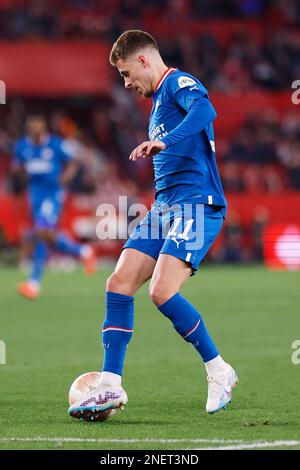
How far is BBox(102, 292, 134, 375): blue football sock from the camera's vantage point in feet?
20.9

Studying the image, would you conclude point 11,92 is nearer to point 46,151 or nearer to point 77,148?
point 77,148

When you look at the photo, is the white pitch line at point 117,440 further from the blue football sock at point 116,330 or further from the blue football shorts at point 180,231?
the blue football shorts at point 180,231

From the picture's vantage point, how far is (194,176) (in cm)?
654

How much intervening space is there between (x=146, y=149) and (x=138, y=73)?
0.82 meters

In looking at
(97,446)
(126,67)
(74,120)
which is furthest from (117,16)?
(97,446)

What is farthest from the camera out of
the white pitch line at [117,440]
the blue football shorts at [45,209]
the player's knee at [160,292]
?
the blue football shorts at [45,209]

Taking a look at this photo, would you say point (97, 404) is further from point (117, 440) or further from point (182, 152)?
point (182, 152)

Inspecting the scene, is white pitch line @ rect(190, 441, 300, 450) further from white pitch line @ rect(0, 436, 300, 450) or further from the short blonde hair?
the short blonde hair

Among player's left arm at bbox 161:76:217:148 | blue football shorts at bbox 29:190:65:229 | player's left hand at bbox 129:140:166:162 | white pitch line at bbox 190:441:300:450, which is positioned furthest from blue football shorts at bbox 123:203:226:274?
blue football shorts at bbox 29:190:65:229

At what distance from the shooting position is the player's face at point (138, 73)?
21.5ft

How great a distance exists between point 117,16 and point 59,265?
7056 mm

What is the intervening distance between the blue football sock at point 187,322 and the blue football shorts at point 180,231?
0.24 meters

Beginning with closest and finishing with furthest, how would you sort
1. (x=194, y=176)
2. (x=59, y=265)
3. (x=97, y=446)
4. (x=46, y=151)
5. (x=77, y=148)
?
(x=97, y=446)
(x=194, y=176)
(x=46, y=151)
(x=59, y=265)
(x=77, y=148)

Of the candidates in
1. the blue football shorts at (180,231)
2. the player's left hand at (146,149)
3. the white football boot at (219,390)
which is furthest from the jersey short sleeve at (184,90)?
the white football boot at (219,390)
